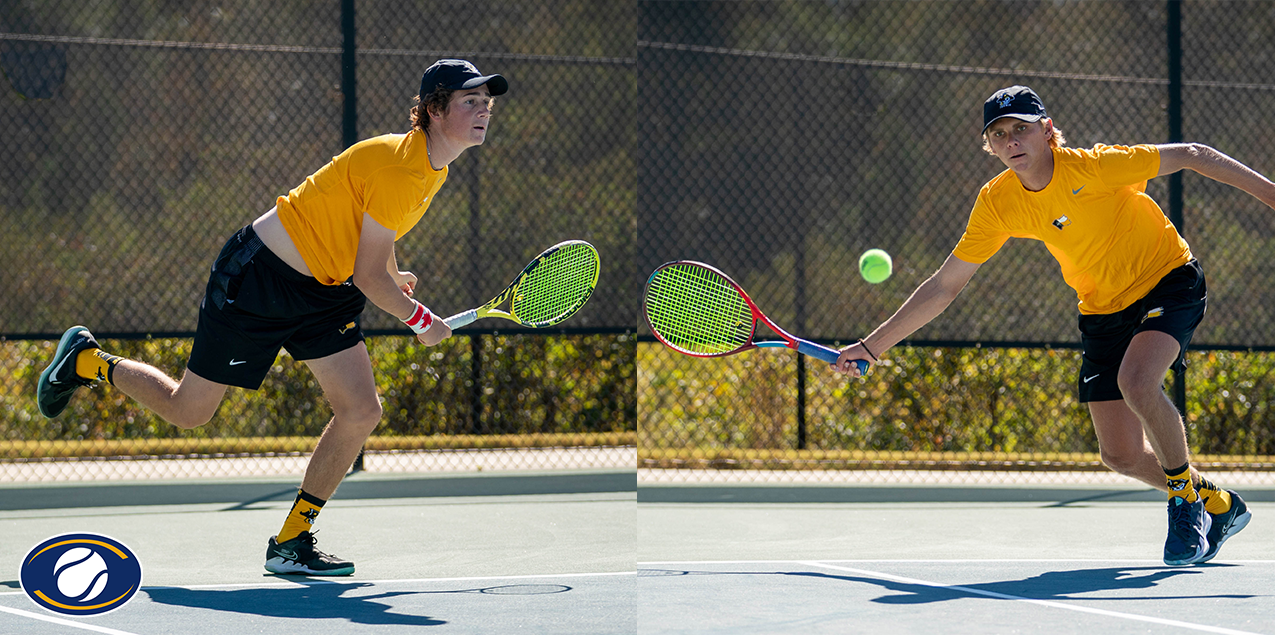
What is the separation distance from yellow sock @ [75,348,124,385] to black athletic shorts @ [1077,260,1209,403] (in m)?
2.89

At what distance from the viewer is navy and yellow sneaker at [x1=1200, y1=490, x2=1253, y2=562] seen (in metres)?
3.73

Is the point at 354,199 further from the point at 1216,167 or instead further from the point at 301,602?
the point at 1216,167

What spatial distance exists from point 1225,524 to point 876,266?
2205 mm

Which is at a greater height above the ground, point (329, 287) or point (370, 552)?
point (329, 287)

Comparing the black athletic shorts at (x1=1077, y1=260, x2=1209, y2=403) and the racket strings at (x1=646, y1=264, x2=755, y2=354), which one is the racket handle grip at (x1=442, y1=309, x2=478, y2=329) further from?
the black athletic shorts at (x1=1077, y1=260, x2=1209, y2=403)

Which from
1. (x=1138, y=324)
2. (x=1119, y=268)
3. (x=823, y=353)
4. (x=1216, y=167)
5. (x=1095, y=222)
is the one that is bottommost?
(x=823, y=353)

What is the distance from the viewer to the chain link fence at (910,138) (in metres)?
5.93

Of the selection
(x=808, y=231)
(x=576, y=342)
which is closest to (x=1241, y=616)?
(x=808, y=231)

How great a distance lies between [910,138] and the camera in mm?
5918

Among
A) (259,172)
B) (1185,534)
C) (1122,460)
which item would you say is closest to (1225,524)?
(1185,534)

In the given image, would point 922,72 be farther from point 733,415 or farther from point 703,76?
point 733,415

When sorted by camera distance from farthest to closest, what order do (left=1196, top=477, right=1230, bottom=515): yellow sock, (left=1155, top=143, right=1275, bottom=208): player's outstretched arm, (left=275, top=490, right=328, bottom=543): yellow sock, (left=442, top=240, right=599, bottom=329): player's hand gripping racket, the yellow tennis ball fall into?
the yellow tennis ball
(left=442, top=240, right=599, bottom=329): player's hand gripping racket
(left=1196, top=477, right=1230, bottom=515): yellow sock
(left=275, top=490, right=328, bottom=543): yellow sock
(left=1155, top=143, right=1275, bottom=208): player's outstretched arm

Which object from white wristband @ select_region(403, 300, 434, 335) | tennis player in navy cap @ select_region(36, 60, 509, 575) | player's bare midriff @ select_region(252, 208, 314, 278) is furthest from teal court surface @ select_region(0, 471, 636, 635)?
player's bare midriff @ select_region(252, 208, 314, 278)

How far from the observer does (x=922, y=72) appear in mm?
5930
